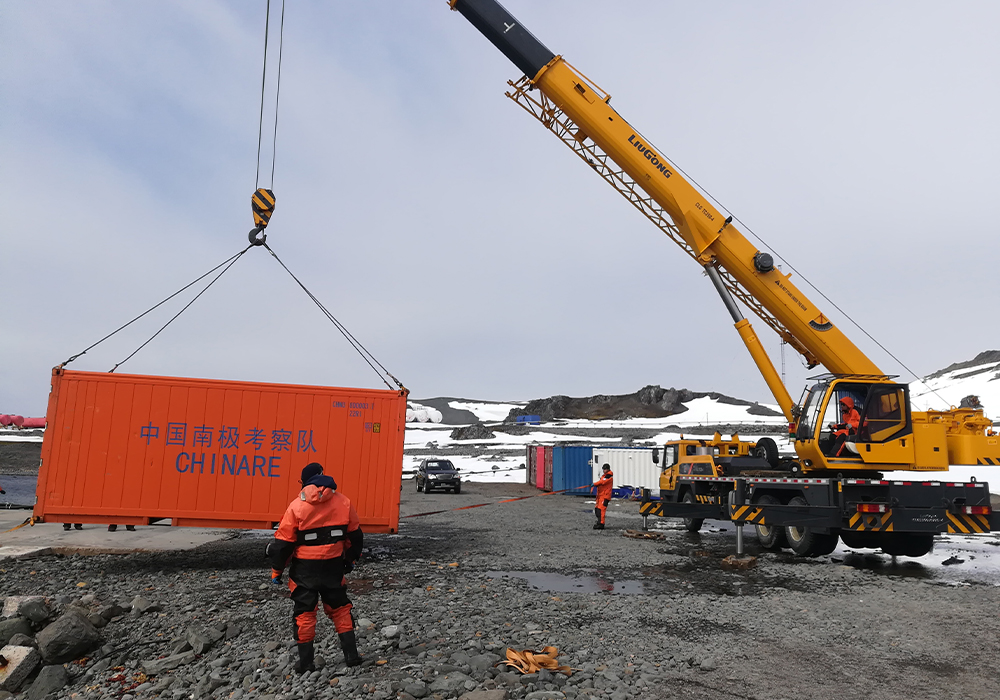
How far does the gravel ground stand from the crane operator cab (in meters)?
1.85

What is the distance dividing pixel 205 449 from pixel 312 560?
5381 mm

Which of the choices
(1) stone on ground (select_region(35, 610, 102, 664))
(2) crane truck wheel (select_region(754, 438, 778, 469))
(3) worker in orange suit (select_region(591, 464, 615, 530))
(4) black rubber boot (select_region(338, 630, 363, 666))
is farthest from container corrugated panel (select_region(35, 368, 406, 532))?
(2) crane truck wheel (select_region(754, 438, 778, 469))

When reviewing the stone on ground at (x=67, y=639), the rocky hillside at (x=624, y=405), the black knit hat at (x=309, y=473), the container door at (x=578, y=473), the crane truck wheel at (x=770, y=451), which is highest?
the rocky hillside at (x=624, y=405)

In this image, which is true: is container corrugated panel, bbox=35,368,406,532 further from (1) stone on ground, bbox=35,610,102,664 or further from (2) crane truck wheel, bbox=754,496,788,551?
(2) crane truck wheel, bbox=754,496,788,551

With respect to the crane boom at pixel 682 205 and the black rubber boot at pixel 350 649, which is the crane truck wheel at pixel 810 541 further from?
the black rubber boot at pixel 350 649

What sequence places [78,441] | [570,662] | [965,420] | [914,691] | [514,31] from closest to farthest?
1. [914,691]
2. [570,662]
3. [78,441]
4. [965,420]
5. [514,31]

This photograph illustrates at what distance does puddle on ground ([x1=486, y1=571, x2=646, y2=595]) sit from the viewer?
318 inches

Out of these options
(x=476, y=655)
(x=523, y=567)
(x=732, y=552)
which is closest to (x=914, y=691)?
(x=476, y=655)

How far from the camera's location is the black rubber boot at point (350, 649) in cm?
496

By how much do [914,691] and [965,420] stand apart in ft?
24.7

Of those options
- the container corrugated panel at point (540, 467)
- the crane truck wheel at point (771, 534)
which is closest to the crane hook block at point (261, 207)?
the crane truck wheel at point (771, 534)

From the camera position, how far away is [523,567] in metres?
9.66

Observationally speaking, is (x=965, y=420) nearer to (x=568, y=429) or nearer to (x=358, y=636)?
(x=358, y=636)

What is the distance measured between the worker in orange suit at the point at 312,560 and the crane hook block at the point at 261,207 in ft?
20.3
